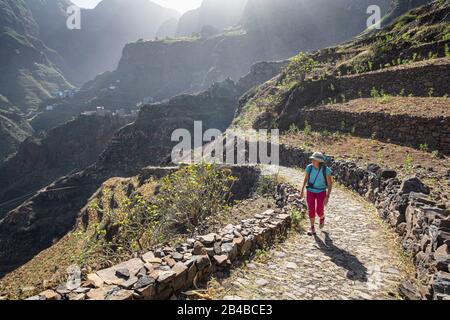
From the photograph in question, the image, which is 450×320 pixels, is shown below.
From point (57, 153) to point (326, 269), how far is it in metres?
98.6

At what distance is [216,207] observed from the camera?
11.5m

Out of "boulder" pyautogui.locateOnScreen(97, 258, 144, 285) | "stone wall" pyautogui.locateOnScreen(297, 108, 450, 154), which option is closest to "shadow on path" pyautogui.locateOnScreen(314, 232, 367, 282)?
"boulder" pyautogui.locateOnScreen(97, 258, 144, 285)

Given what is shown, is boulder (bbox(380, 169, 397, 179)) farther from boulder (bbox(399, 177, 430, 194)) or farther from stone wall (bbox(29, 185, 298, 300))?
stone wall (bbox(29, 185, 298, 300))

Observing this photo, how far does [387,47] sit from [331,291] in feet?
82.8

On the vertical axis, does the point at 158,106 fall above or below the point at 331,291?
above

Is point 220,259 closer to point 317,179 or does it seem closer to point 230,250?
point 230,250

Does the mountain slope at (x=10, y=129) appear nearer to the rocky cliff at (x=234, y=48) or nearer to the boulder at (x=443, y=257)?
the rocky cliff at (x=234, y=48)

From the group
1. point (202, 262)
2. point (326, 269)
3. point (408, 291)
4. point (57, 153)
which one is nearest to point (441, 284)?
point (408, 291)

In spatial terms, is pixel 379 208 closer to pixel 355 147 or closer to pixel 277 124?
pixel 355 147

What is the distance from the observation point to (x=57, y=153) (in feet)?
297

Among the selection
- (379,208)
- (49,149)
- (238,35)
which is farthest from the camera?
(238,35)

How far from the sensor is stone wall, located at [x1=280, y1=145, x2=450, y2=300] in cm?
472

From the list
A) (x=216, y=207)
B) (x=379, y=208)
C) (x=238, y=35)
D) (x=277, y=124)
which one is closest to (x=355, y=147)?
(x=379, y=208)

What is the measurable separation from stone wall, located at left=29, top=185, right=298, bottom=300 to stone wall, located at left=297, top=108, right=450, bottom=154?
10.9 metres
